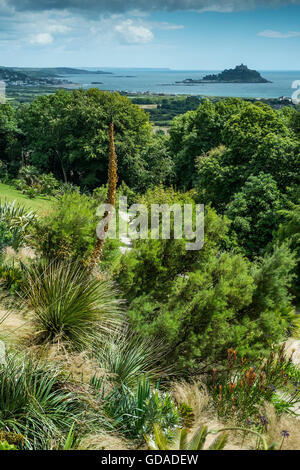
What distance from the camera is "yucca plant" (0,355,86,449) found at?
376 centimetres

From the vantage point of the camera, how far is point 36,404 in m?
3.94

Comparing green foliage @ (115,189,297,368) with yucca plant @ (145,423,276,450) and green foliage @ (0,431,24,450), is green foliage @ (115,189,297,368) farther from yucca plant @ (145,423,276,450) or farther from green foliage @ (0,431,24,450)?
green foliage @ (0,431,24,450)

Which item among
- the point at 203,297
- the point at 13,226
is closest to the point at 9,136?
the point at 13,226

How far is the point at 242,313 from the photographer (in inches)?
256

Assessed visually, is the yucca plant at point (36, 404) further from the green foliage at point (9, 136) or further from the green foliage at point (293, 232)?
the green foliage at point (9, 136)

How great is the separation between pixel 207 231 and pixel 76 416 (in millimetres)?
4130

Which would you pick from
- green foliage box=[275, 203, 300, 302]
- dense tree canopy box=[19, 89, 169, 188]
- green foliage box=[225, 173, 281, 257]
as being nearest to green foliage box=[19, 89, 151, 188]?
dense tree canopy box=[19, 89, 169, 188]

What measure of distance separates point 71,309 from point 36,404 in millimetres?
1591

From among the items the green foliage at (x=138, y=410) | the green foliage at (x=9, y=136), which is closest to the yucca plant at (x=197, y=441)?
the green foliage at (x=138, y=410)

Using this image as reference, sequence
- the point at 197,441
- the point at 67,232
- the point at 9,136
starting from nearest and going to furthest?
the point at 197,441, the point at 67,232, the point at 9,136

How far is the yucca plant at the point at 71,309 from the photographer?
5281 millimetres

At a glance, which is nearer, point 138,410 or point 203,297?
point 138,410

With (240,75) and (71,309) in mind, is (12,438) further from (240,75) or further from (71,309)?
(240,75)
